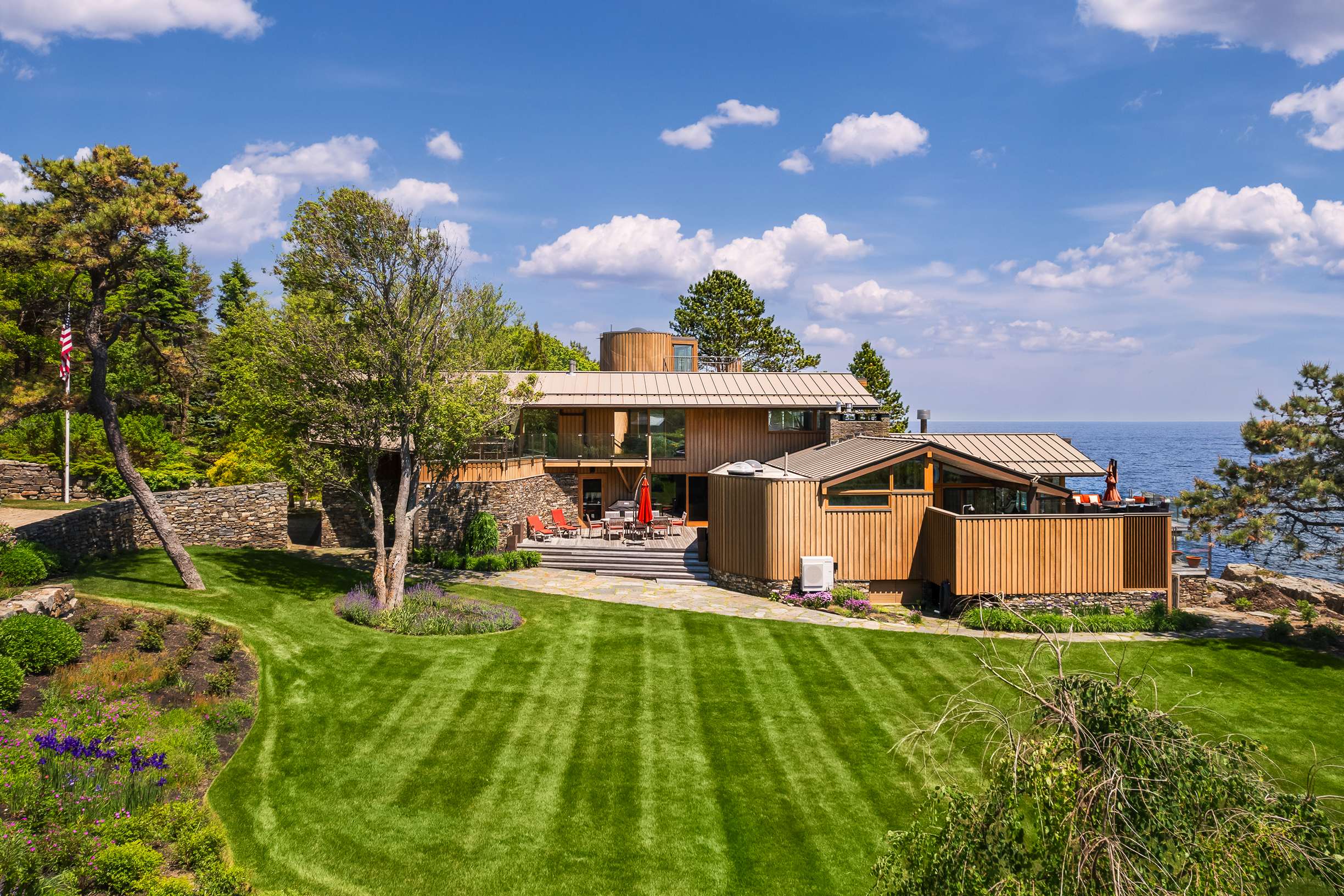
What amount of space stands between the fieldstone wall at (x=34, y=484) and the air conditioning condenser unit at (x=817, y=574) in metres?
22.3

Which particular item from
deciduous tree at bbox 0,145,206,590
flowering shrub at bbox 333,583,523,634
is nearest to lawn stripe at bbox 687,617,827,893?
flowering shrub at bbox 333,583,523,634

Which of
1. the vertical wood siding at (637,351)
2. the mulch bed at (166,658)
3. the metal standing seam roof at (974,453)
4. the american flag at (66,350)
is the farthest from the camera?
the vertical wood siding at (637,351)

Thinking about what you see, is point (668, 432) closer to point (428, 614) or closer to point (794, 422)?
point (794, 422)

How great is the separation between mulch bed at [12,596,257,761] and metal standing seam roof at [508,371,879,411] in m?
13.8

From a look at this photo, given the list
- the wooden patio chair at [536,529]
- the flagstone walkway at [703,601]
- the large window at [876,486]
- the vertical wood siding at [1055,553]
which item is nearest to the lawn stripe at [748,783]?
the flagstone walkway at [703,601]

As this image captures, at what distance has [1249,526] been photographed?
1432 centimetres

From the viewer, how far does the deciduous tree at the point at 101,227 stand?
489 inches

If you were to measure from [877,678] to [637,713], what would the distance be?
4453mm

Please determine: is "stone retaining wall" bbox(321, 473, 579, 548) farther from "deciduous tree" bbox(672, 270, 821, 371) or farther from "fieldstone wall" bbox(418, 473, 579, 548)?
"deciduous tree" bbox(672, 270, 821, 371)

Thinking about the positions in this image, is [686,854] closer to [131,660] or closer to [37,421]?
[131,660]

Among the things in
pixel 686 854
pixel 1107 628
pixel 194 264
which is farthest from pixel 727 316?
pixel 686 854

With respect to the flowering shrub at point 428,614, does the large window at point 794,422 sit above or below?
above

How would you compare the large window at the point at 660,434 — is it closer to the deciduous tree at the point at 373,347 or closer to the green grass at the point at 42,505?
the deciduous tree at the point at 373,347

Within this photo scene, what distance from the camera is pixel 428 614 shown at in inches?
Answer: 577
